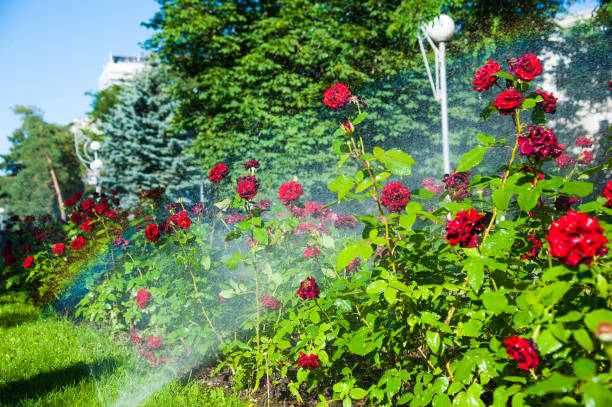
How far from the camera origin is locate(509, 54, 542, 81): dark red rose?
1.21 metres

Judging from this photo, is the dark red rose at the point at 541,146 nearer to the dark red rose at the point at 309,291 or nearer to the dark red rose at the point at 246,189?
the dark red rose at the point at 309,291

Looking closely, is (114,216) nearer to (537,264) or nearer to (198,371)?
(198,371)

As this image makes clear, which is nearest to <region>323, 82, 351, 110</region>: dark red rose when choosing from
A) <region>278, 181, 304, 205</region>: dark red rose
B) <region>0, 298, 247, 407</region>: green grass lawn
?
<region>278, 181, 304, 205</region>: dark red rose

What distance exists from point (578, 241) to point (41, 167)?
3755 cm

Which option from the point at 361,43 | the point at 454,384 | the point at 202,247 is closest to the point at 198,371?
the point at 202,247

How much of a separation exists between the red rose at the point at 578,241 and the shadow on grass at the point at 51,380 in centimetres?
283

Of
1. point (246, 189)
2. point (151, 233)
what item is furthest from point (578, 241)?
point (151, 233)

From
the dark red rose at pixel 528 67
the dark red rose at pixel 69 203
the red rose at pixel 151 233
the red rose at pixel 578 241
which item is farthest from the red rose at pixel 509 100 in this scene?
the dark red rose at pixel 69 203

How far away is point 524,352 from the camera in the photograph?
0.85 metres

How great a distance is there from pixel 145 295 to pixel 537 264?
236 centimetres

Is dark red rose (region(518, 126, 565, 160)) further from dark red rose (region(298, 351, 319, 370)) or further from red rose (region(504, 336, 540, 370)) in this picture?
dark red rose (region(298, 351, 319, 370))

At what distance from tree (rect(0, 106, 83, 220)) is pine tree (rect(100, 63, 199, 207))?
64.8 feet

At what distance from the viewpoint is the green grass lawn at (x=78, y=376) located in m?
2.12

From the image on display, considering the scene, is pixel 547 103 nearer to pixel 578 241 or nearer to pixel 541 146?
pixel 541 146
